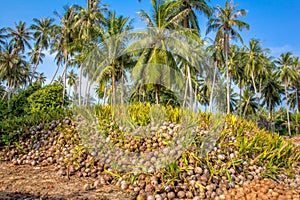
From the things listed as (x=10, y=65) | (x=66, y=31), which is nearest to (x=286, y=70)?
(x=66, y=31)

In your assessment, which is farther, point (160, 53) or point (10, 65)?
point (10, 65)

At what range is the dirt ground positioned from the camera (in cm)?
380

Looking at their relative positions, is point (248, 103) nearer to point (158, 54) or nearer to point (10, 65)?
point (158, 54)

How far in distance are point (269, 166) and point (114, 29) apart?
14765 millimetres

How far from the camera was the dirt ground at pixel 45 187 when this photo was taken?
3.80 metres

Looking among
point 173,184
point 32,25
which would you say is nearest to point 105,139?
point 173,184

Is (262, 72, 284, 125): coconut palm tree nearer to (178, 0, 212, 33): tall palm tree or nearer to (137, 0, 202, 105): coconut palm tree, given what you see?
(178, 0, 212, 33): tall palm tree

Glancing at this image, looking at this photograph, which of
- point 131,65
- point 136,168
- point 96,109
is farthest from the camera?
point 131,65

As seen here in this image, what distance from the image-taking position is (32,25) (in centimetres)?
3541

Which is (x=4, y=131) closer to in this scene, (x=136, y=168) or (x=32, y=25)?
(x=136, y=168)

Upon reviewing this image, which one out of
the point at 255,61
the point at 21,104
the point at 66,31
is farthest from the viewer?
the point at 255,61

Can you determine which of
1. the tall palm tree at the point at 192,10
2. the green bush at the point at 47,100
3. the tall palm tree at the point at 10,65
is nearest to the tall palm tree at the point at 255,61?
the tall palm tree at the point at 192,10

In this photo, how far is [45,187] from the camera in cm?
422

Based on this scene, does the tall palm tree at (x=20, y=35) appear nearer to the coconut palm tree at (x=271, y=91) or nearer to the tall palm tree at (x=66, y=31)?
the tall palm tree at (x=66, y=31)
